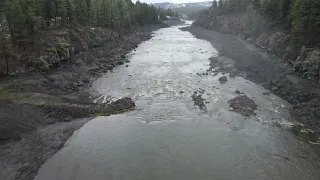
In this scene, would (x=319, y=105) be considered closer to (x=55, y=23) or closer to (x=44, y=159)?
(x=44, y=159)

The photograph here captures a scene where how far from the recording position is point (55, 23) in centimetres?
7212

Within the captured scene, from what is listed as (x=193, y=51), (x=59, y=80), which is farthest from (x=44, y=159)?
(x=193, y=51)

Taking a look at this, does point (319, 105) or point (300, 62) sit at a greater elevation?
point (300, 62)

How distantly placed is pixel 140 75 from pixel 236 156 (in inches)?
1272

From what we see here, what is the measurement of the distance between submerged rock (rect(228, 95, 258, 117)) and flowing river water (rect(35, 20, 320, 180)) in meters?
0.87

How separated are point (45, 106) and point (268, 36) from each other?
224 feet

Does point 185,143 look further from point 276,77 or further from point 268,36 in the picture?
point 268,36

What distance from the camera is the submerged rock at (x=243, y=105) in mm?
35831

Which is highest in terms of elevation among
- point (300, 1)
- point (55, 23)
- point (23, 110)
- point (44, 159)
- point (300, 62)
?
point (300, 1)

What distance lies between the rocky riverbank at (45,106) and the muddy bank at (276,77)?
22.8 metres

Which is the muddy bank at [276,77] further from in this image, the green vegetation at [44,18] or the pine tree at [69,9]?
the pine tree at [69,9]

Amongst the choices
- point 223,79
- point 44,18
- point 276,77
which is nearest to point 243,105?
point 223,79

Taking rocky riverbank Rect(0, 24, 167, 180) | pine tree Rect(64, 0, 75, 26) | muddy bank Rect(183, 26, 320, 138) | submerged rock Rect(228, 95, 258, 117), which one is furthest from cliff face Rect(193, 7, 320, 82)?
pine tree Rect(64, 0, 75, 26)

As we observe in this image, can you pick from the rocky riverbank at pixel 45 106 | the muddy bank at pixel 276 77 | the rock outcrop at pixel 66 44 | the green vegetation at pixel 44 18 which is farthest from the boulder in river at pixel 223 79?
the green vegetation at pixel 44 18
